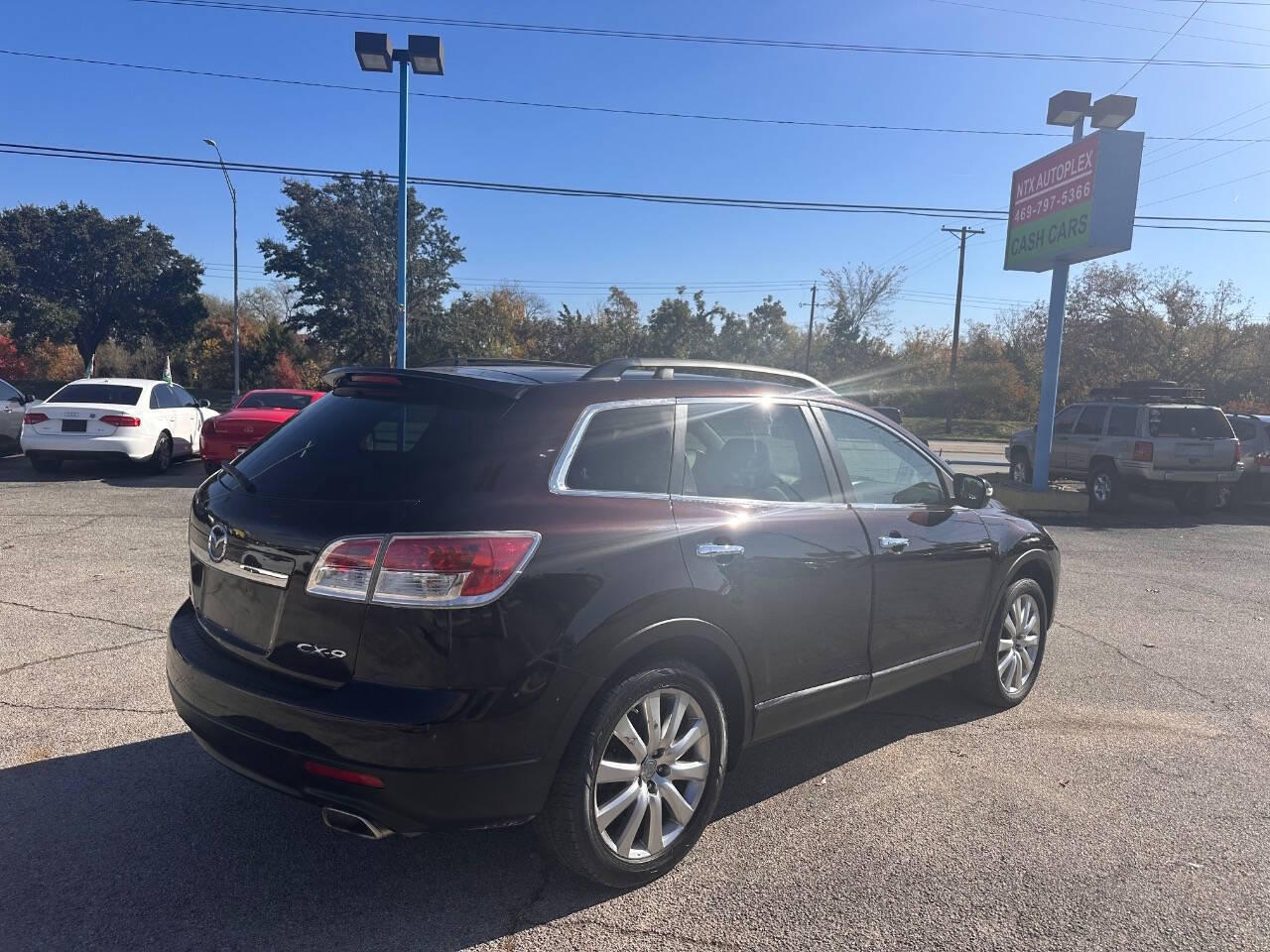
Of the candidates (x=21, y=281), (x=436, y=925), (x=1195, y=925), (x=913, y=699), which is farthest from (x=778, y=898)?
(x=21, y=281)

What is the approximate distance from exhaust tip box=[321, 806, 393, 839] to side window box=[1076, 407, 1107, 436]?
1558 cm

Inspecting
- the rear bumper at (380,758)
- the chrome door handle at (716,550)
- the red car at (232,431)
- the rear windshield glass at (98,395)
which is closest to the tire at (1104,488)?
the red car at (232,431)

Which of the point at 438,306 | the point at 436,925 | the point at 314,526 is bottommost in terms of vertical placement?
the point at 436,925

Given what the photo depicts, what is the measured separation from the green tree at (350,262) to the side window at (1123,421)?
1285 inches

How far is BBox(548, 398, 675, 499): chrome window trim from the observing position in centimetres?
298

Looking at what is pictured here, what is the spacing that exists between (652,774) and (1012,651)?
2.79m

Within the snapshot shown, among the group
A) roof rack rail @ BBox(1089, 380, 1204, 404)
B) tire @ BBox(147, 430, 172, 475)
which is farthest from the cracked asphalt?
roof rack rail @ BBox(1089, 380, 1204, 404)

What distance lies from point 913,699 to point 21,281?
57666 millimetres

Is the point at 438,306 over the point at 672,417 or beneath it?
over

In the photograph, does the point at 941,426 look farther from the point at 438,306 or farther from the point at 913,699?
the point at 913,699

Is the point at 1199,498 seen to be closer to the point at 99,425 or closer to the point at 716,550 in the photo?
the point at 716,550

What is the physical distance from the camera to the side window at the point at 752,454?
11.6 ft

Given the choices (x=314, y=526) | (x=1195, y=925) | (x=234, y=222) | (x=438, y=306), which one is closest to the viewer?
(x=314, y=526)

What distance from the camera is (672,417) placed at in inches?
136
